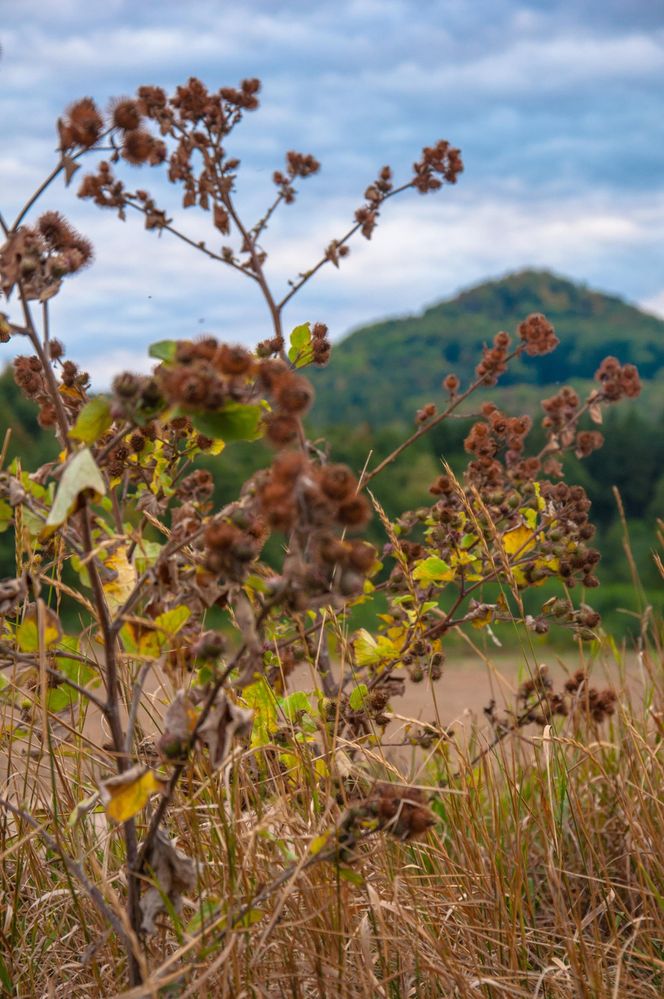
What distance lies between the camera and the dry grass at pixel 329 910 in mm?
1493

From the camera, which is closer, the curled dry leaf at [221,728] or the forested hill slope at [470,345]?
the curled dry leaf at [221,728]

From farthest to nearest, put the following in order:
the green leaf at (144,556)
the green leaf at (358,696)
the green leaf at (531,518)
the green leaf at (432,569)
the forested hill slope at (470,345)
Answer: the forested hill slope at (470,345), the green leaf at (531,518), the green leaf at (358,696), the green leaf at (432,569), the green leaf at (144,556)

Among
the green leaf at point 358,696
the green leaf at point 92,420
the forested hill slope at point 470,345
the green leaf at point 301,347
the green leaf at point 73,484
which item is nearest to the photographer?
the green leaf at point 73,484

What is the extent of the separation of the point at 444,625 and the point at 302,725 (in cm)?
44

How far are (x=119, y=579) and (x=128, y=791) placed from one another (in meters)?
0.41

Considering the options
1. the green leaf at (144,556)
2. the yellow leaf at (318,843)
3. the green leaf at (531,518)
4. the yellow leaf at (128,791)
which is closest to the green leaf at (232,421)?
the green leaf at (144,556)

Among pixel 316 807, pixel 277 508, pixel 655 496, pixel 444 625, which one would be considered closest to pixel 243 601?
pixel 277 508

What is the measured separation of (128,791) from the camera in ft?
3.97

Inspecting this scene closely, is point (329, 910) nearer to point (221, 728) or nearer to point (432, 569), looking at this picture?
point (221, 728)

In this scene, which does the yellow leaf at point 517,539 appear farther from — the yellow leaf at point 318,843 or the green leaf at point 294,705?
the yellow leaf at point 318,843

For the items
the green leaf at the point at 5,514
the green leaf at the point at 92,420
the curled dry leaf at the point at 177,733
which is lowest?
the curled dry leaf at the point at 177,733

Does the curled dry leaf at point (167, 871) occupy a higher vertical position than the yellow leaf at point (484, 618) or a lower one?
lower

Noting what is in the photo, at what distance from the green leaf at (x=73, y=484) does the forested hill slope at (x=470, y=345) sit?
104ft

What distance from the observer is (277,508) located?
996mm
